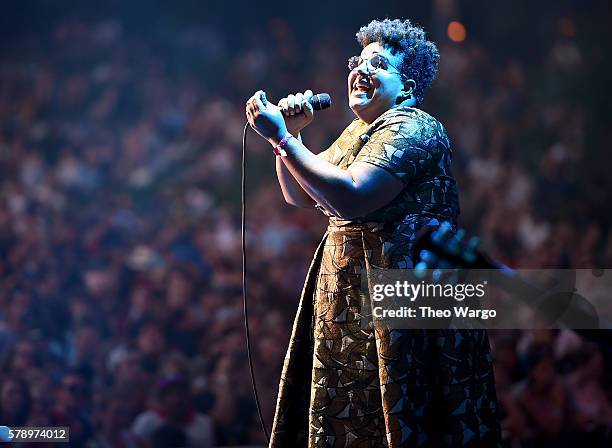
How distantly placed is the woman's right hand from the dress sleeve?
0.54ft

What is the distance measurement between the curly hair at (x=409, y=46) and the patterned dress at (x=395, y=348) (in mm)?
137

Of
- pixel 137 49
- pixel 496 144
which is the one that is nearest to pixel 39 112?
pixel 137 49

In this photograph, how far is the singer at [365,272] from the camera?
1.42 meters

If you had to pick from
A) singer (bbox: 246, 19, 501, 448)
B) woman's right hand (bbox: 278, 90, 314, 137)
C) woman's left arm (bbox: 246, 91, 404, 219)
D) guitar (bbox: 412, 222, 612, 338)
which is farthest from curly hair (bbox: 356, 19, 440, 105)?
guitar (bbox: 412, 222, 612, 338)

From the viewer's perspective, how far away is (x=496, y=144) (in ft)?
11.6

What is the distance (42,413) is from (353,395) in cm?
226

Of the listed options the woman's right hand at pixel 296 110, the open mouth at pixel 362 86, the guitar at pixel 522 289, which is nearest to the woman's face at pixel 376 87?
the open mouth at pixel 362 86

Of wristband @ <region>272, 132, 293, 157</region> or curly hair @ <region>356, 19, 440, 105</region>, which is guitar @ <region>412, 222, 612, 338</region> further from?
curly hair @ <region>356, 19, 440, 105</region>

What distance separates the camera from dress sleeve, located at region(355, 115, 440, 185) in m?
1.43

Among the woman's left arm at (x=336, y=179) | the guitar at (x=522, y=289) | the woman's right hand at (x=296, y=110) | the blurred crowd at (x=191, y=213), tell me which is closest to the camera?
the guitar at (x=522, y=289)

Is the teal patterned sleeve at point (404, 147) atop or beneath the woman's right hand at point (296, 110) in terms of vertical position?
beneath

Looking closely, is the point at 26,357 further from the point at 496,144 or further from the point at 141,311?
the point at 496,144

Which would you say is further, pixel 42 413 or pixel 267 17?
pixel 267 17

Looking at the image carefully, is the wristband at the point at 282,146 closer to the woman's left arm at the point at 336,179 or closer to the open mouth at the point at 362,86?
the woman's left arm at the point at 336,179
